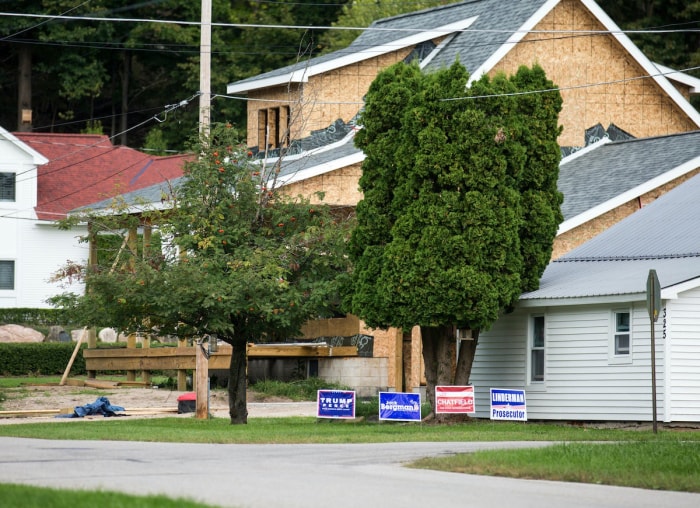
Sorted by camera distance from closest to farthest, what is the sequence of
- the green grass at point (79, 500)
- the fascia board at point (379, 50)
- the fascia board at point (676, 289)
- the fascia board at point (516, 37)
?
the green grass at point (79, 500) → the fascia board at point (676, 289) → the fascia board at point (516, 37) → the fascia board at point (379, 50)

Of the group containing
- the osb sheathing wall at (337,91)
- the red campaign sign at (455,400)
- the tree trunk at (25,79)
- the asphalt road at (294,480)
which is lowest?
the asphalt road at (294,480)

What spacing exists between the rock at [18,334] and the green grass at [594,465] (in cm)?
3574

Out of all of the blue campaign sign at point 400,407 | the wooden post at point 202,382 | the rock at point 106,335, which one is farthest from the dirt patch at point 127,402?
the rock at point 106,335

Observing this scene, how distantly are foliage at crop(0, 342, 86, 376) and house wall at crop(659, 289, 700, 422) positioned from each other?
2536cm

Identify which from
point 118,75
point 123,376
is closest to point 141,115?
point 118,75

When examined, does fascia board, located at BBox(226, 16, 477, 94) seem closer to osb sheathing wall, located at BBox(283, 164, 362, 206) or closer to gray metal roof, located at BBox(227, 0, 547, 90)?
gray metal roof, located at BBox(227, 0, 547, 90)

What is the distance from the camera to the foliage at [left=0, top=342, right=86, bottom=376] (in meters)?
46.0

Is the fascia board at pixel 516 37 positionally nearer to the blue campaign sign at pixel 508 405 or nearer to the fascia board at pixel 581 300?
the fascia board at pixel 581 300

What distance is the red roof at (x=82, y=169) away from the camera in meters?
59.5

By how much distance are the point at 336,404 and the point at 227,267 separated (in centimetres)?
381

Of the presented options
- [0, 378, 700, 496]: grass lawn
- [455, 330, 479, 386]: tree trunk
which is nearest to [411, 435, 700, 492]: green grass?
[0, 378, 700, 496]: grass lawn

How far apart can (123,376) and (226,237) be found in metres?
21.3

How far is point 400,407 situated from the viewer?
27750 mm

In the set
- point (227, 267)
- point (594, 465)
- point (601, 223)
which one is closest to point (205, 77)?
point (227, 267)
